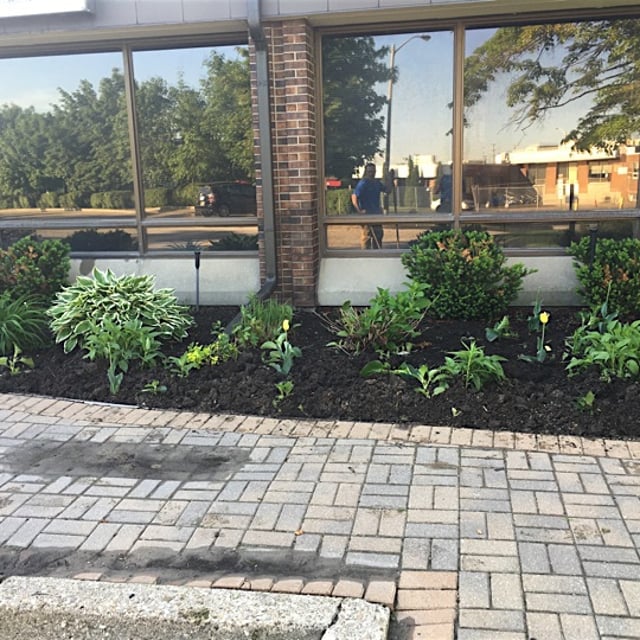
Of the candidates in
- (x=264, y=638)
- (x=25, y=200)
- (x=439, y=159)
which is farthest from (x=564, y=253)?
(x=25, y=200)

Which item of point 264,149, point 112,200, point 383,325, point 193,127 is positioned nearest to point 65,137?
point 112,200

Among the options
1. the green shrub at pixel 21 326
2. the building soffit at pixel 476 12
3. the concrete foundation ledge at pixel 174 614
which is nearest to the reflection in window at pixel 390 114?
the building soffit at pixel 476 12

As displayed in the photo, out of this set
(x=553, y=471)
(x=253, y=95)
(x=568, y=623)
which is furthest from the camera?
(x=253, y=95)

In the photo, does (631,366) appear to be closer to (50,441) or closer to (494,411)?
(494,411)

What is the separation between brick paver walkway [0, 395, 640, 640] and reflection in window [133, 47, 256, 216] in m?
3.60

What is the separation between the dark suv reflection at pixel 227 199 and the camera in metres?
7.21

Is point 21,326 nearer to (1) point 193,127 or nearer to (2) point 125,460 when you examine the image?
(2) point 125,460

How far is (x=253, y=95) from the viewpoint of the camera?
254 inches

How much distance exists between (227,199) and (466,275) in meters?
2.92

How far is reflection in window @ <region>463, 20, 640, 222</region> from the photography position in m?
6.39

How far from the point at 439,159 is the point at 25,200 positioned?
4.94 m

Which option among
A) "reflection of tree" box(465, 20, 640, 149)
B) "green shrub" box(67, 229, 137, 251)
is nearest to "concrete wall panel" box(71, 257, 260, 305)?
"green shrub" box(67, 229, 137, 251)

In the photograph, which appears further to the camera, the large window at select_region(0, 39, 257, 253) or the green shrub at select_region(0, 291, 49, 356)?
the large window at select_region(0, 39, 257, 253)

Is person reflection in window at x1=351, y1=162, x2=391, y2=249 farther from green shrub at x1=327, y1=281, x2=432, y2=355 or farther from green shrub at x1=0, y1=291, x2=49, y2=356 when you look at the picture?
green shrub at x1=0, y1=291, x2=49, y2=356
